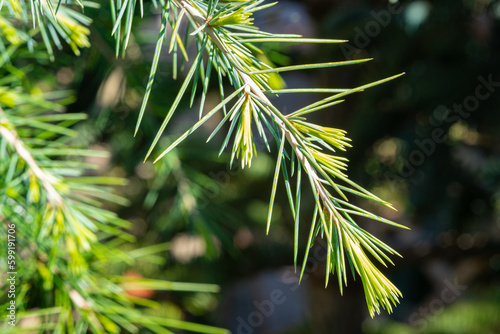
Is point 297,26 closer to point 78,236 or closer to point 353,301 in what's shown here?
point 353,301

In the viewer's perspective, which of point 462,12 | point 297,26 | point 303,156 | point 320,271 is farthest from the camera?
point 297,26

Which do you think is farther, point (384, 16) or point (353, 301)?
point (353, 301)

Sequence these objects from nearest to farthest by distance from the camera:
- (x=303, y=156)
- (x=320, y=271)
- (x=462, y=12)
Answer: (x=303, y=156)
(x=462, y=12)
(x=320, y=271)

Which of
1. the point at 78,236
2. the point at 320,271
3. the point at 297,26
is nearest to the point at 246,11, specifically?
the point at 78,236

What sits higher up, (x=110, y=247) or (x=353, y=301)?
(x=110, y=247)

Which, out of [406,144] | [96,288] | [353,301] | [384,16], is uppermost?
[384,16]

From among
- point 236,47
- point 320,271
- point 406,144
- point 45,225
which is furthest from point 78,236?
point 320,271

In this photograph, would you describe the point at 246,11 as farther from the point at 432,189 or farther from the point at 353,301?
the point at 353,301
